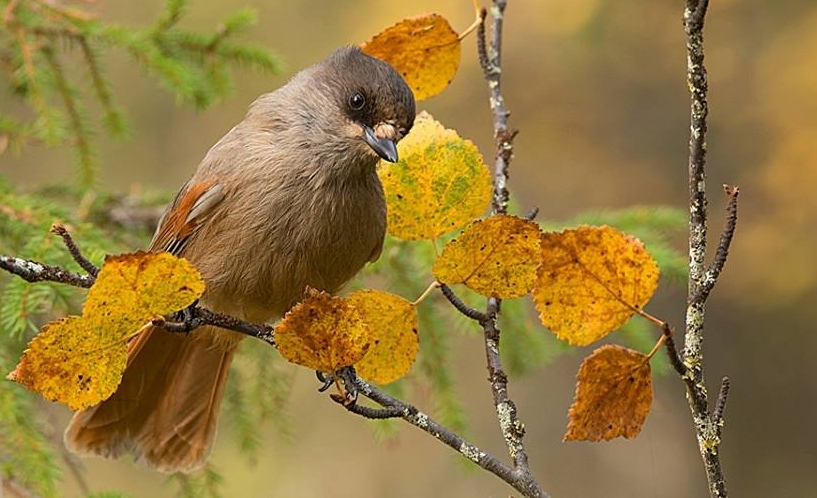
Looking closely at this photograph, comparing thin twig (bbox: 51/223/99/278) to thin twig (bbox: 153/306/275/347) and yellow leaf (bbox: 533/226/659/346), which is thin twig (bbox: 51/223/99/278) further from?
yellow leaf (bbox: 533/226/659/346)

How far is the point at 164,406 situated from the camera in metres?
3.27

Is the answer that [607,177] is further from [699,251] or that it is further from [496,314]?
[699,251]

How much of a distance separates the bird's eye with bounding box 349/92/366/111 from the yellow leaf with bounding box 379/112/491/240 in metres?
0.85

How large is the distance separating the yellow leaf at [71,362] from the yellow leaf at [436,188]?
22.1 inches

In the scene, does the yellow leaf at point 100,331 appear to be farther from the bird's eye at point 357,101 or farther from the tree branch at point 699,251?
the bird's eye at point 357,101

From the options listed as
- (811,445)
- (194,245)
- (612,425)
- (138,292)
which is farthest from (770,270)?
(138,292)

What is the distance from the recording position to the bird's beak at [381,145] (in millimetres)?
2355

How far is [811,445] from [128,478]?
4.15 m

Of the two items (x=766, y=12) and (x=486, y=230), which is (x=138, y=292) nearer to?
(x=486, y=230)

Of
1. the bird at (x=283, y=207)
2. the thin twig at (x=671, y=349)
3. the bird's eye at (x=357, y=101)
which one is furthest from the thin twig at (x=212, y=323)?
the bird's eye at (x=357, y=101)

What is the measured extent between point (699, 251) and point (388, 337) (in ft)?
1.69

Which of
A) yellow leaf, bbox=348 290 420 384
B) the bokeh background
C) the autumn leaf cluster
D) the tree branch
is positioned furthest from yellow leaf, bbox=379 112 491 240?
the bokeh background

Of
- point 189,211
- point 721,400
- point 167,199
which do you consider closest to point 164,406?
point 189,211

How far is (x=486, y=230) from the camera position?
5.64ft
